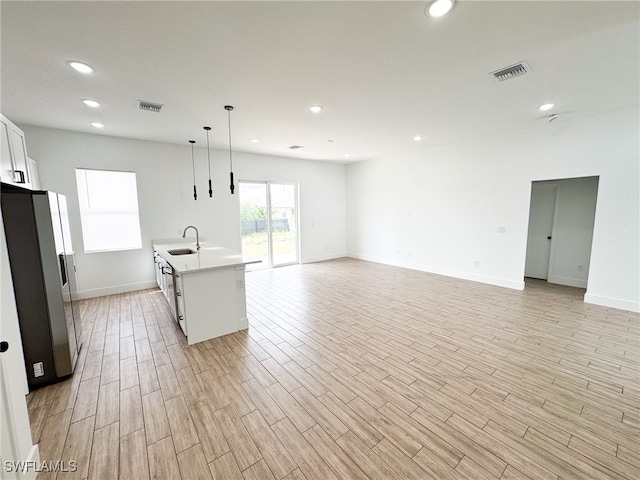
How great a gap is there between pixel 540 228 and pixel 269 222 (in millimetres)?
6293

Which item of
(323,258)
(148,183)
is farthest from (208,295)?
(323,258)

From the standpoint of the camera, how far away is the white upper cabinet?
85.4 inches

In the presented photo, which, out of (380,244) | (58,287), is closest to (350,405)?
(58,287)

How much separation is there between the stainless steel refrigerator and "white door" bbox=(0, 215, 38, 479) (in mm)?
808

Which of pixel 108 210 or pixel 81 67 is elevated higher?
pixel 81 67

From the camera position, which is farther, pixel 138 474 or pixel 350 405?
pixel 350 405

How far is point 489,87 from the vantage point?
2.85 m

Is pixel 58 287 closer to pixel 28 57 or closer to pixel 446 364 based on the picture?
pixel 28 57

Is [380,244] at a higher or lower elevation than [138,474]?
higher

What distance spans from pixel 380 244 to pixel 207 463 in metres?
6.44

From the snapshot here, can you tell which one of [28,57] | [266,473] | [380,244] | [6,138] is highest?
[28,57]

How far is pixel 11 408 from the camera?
125 centimetres

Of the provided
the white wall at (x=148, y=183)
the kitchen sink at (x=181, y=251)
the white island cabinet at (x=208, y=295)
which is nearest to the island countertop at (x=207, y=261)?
the white island cabinet at (x=208, y=295)

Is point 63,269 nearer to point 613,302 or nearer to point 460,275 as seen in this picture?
point 460,275
